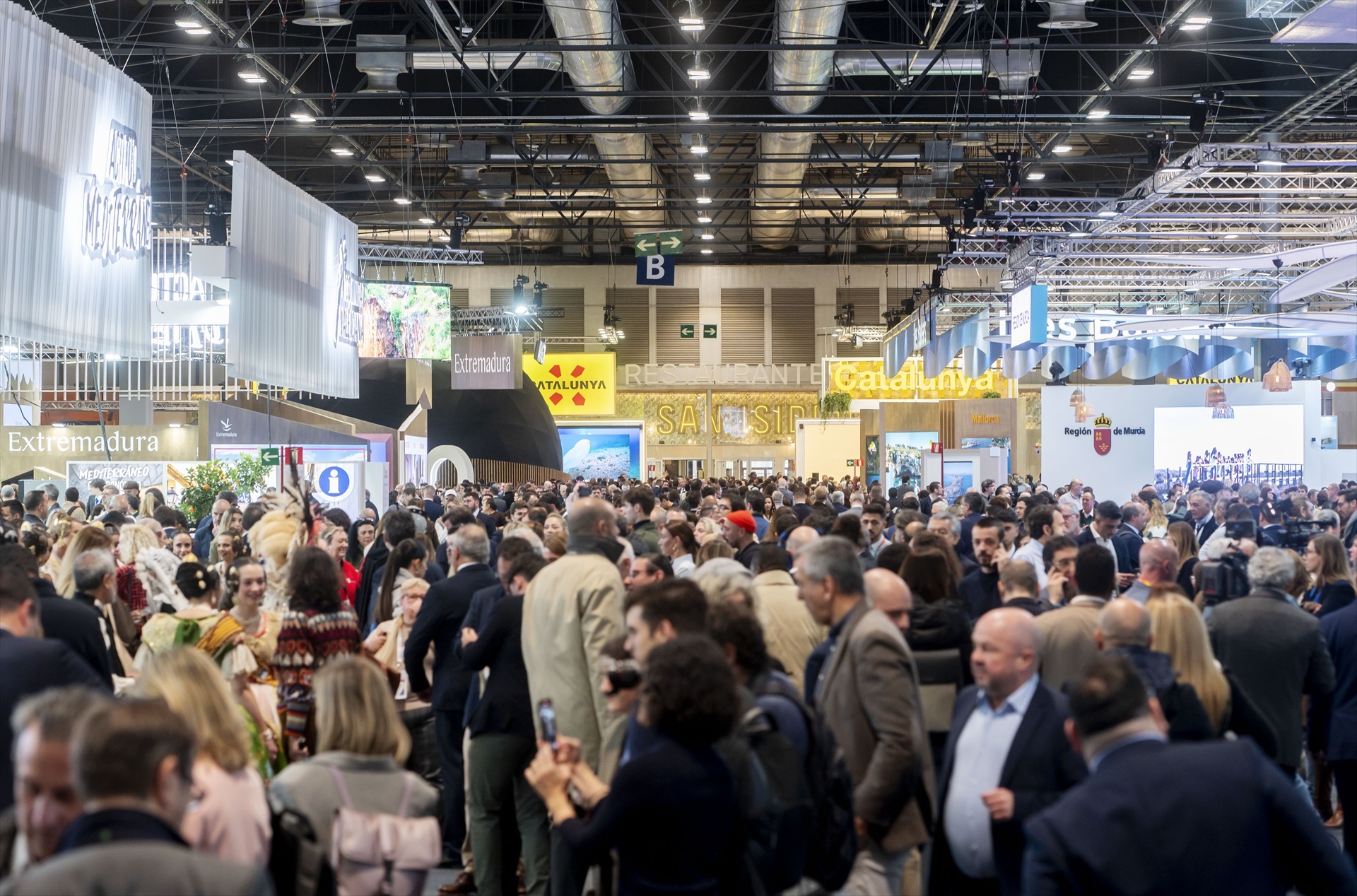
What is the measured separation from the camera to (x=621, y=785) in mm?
2586

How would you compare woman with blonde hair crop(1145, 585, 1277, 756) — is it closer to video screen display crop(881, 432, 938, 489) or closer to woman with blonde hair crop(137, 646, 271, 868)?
woman with blonde hair crop(137, 646, 271, 868)

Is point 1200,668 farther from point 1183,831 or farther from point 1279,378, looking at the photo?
point 1279,378

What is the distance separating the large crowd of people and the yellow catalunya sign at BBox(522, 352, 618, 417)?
25.9m

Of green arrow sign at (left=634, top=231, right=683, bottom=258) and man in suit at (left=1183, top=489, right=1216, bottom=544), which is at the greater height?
green arrow sign at (left=634, top=231, right=683, bottom=258)

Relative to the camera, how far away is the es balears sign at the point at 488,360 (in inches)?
→ 921

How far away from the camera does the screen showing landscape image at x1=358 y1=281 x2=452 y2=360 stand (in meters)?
20.7

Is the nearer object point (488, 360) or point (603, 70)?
point (603, 70)

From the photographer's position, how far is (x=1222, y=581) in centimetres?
602

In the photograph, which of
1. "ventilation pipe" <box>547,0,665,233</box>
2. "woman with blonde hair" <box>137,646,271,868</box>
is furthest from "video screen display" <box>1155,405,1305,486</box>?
"woman with blonde hair" <box>137,646,271,868</box>

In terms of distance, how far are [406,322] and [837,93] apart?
8508 mm

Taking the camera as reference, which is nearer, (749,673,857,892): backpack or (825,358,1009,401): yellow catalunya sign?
(749,673,857,892): backpack

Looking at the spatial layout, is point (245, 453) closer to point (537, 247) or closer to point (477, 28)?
point (477, 28)

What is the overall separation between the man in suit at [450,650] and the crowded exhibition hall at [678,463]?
2 cm

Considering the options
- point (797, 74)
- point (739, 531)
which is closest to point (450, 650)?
point (739, 531)
